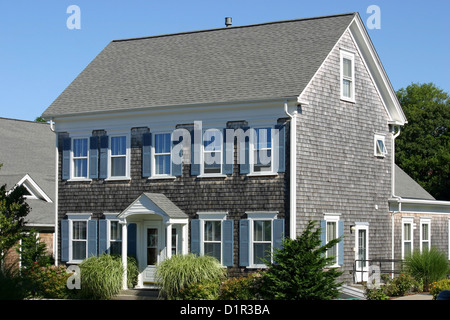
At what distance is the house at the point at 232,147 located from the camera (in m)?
26.4

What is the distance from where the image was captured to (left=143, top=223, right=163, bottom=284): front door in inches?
1120

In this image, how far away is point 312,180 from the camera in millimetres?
26641

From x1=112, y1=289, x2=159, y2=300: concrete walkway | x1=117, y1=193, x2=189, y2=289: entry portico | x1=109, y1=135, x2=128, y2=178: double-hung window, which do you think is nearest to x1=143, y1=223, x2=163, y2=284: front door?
x1=117, y1=193, x2=189, y2=289: entry portico

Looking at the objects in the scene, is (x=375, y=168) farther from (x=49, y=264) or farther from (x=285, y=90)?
(x=49, y=264)

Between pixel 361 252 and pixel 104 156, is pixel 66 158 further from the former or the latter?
pixel 361 252

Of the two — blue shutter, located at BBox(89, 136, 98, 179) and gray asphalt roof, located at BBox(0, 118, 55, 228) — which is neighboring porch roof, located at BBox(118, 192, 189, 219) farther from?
gray asphalt roof, located at BBox(0, 118, 55, 228)

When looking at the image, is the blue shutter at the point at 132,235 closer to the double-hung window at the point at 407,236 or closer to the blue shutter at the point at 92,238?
the blue shutter at the point at 92,238

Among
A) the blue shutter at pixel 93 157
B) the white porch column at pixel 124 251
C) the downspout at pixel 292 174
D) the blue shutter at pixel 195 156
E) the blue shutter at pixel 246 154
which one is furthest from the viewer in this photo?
the blue shutter at pixel 93 157

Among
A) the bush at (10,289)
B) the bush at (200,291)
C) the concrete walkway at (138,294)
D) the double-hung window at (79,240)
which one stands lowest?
the concrete walkway at (138,294)

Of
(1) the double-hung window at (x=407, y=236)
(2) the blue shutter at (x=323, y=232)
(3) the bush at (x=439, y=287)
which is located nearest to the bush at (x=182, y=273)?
(2) the blue shutter at (x=323, y=232)

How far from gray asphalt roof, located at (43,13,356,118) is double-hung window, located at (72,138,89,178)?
1152 millimetres

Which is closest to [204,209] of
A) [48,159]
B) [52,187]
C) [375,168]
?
[375,168]

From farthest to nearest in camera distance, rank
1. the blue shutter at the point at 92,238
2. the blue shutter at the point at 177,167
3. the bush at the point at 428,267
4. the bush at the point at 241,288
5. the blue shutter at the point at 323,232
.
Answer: the blue shutter at the point at 92,238
the bush at the point at 428,267
the blue shutter at the point at 177,167
the blue shutter at the point at 323,232
the bush at the point at 241,288

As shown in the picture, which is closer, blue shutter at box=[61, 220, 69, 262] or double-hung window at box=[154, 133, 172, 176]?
double-hung window at box=[154, 133, 172, 176]
